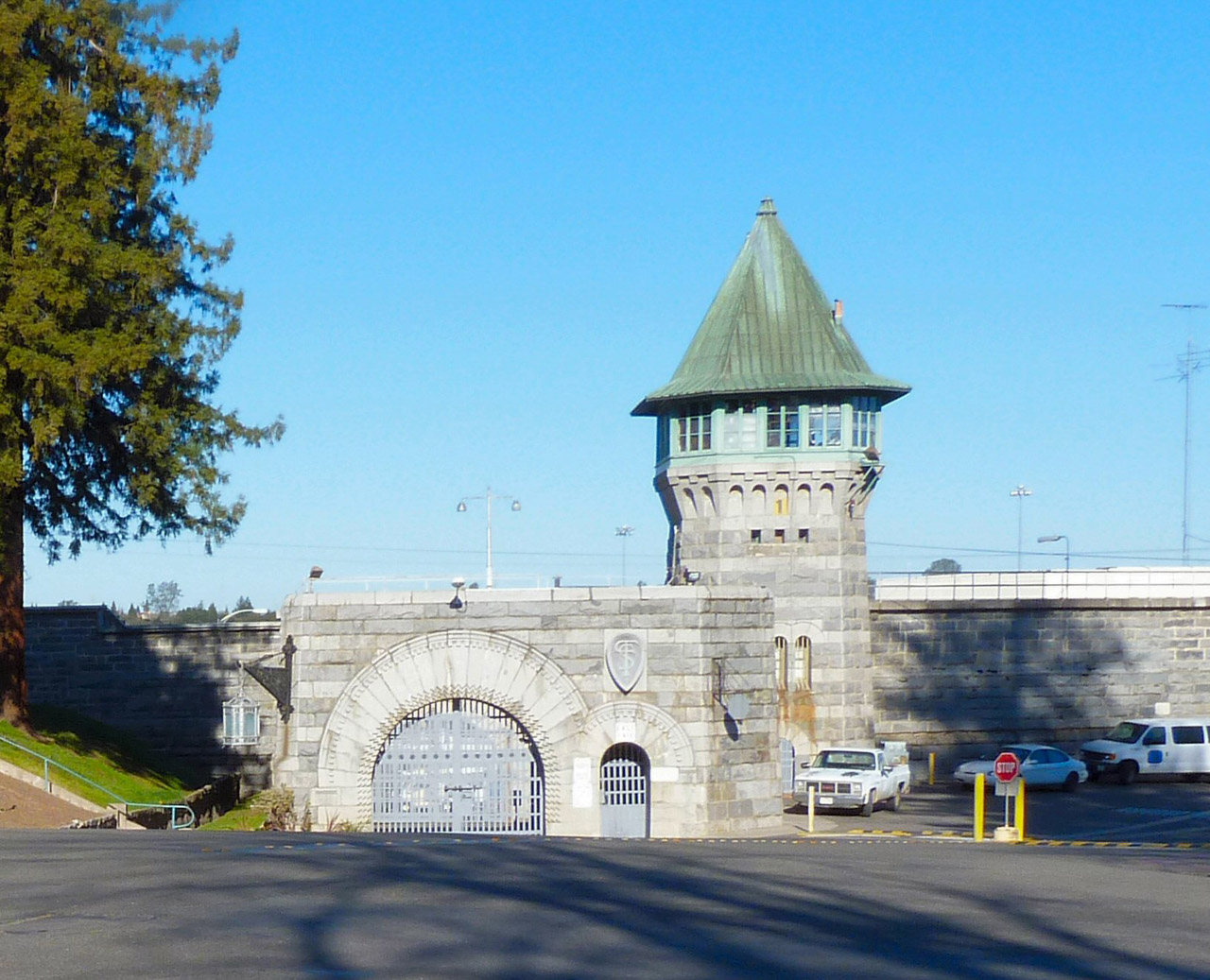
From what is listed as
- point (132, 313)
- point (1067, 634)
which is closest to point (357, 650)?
point (132, 313)

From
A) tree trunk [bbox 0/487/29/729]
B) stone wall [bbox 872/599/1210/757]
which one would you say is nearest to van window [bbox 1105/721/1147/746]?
stone wall [bbox 872/599/1210/757]

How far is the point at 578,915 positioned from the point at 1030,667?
95.3ft

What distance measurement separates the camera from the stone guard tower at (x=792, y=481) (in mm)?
36625

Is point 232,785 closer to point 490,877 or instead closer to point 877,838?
point 877,838

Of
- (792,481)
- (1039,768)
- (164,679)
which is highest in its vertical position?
(792,481)

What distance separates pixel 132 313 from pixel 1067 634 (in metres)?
23.1

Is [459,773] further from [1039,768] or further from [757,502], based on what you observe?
[1039,768]

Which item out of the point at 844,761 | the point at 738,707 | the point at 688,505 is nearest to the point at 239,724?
the point at 688,505

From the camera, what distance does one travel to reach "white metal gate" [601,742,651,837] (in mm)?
26672

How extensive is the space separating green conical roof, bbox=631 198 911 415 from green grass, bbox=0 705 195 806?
14104mm

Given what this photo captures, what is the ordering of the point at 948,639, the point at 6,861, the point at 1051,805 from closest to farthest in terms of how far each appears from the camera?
1. the point at 6,861
2. the point at 1051,805
3. the point at 948,639

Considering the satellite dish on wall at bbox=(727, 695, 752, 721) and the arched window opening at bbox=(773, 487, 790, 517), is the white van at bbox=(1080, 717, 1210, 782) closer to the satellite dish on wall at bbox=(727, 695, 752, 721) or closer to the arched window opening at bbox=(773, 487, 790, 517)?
the arched window opening at bbox=(773, 487, 790, 517)

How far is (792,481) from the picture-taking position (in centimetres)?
3716

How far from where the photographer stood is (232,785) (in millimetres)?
35406
